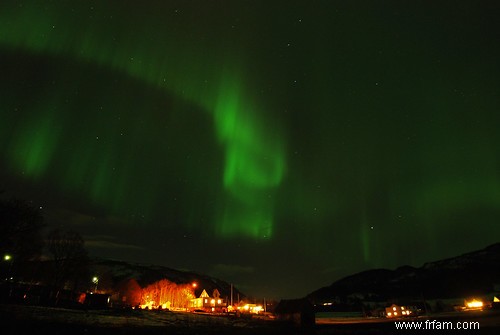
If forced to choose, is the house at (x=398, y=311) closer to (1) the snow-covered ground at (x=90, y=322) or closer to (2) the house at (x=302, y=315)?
(2) the house at (x=302, y=315)

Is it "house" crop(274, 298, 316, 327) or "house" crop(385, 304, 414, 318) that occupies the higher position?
"house" crop(385, 304, 414, 318)

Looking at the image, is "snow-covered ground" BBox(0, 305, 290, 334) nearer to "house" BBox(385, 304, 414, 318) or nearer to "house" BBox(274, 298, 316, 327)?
"house" BBox(274, 298, 316, 327)

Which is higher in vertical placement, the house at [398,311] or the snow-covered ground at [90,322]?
the house at [398,311]

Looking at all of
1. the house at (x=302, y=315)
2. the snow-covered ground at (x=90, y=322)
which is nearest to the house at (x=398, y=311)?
the house at (x=302, y=315)

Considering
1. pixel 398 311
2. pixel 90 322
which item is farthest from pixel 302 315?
pixel 398 311

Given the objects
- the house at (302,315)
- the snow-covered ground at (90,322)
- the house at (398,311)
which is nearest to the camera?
the snow-covered ground at (90,322)

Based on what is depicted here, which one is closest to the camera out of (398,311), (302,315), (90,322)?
(90,322)

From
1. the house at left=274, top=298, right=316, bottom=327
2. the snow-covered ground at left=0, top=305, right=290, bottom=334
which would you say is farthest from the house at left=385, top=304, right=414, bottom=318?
the snow-covered ground at left=0, top=305, right=290, bottom=334

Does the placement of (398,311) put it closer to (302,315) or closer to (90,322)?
(302,315)

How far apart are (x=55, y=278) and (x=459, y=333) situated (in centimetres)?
7713

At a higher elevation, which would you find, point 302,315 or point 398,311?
point 398,311

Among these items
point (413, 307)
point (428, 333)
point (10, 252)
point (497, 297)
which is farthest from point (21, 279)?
point (497, 297)

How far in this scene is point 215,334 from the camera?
114 feet

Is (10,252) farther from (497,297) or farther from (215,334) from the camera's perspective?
(497,297)
